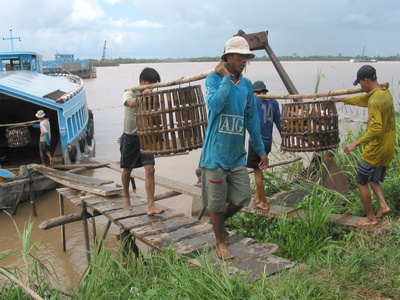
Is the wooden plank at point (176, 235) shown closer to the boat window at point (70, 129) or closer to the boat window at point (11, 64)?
the boat window at point (70, 129)

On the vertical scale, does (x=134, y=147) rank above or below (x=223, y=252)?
above

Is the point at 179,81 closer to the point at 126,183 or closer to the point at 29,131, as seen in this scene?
the point at 126,183

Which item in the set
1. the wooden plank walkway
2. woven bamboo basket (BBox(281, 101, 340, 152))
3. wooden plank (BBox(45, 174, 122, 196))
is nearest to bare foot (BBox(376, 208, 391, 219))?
woven bamboo basket (BBox(281, 101, 340, 152))

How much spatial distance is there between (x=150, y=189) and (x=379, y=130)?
2561 mm

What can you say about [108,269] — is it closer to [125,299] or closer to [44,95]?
[125,299]

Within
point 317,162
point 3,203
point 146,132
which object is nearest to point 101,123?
point 3,203

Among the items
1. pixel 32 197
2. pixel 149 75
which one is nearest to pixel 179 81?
pixel 149 75

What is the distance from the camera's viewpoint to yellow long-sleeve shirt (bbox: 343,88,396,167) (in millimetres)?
4316

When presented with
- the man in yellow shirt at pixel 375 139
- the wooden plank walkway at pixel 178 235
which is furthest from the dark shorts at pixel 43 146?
the man in yellow shirt at pixel 375 139

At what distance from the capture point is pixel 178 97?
416 centimetres

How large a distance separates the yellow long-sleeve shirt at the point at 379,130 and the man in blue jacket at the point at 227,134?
1386 mm

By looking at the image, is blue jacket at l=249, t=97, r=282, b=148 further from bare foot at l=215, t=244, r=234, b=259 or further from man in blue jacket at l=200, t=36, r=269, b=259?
bare foot at l=215, t=244, r=234, b=259

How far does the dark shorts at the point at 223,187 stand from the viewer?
11.8 ft

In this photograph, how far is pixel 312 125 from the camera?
527 centimetres
